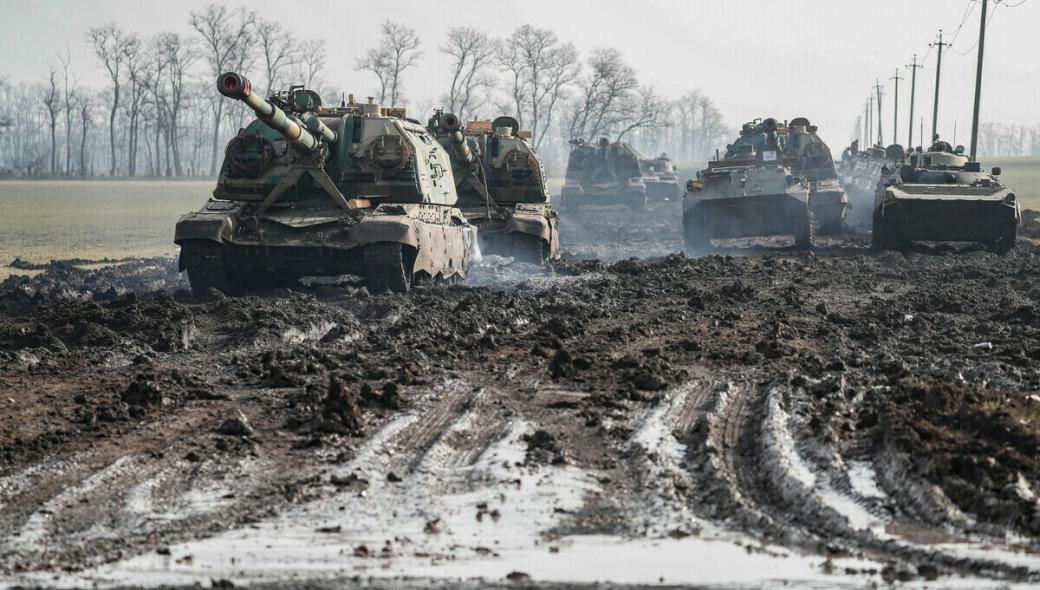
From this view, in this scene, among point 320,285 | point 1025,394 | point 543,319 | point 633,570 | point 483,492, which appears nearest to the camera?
point 633,570

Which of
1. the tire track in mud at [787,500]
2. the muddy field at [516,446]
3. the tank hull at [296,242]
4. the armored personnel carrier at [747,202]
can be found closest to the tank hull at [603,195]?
the armored personnel carrier at [747,202]

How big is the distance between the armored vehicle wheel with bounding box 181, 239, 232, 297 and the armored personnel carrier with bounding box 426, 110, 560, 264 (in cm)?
535

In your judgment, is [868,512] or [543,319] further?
[543,319]

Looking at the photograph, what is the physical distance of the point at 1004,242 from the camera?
77.5 feet

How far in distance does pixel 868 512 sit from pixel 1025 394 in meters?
3.26

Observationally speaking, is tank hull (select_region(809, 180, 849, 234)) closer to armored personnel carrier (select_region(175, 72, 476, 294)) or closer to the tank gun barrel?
armored personnel carrier (select_region(175, 72, 476, 294))

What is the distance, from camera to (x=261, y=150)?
17312 mm

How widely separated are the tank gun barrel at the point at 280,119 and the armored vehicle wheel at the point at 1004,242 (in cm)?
1171

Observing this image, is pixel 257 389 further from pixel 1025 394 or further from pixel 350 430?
pixel 1025 394

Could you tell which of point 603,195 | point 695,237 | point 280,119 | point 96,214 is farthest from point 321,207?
point 96,214

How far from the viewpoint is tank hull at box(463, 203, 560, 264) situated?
21234 mm

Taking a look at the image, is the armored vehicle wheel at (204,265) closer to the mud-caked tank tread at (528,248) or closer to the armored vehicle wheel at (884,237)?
the mud-caked tank tread at (528,248)

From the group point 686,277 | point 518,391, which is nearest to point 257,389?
point 518,391

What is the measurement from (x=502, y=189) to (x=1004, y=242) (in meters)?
8.28
